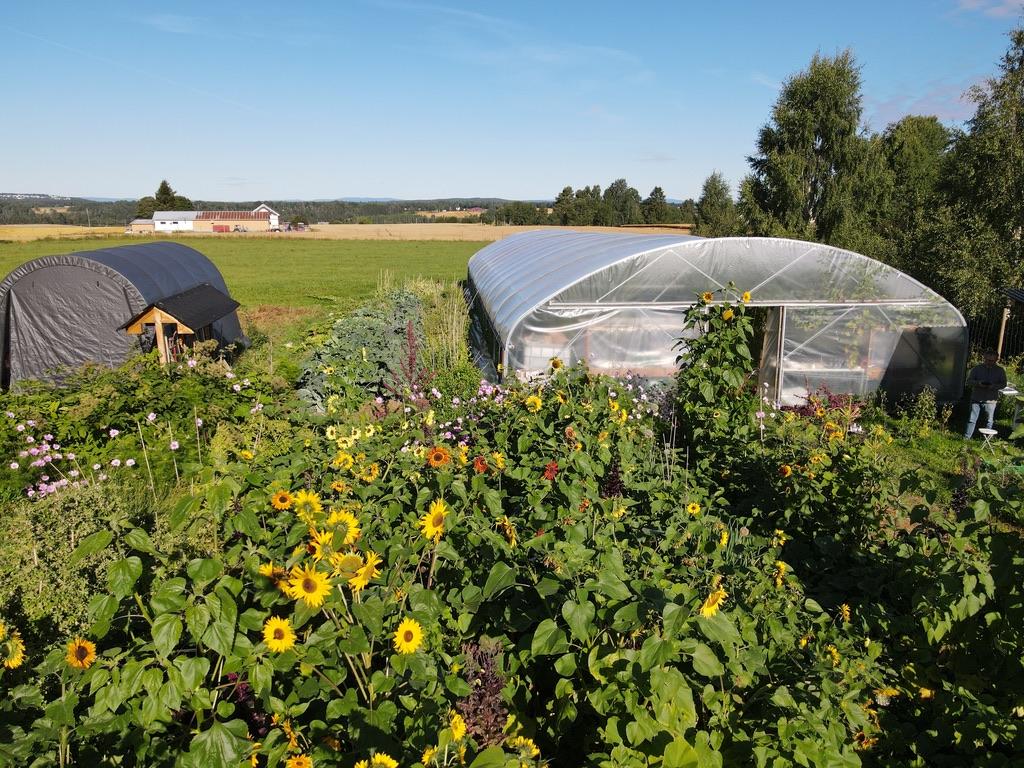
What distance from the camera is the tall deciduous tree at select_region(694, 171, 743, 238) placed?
3148 centimetres

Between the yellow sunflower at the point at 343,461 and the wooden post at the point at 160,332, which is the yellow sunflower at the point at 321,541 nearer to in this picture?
the yellow sunflower at the point at 343,461

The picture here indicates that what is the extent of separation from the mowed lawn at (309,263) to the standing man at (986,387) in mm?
15214

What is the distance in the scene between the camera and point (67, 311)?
35.3 ft

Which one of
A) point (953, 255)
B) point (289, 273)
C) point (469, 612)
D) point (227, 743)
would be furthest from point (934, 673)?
point (289, 273)

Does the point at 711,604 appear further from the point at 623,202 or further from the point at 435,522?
the point at 623,202

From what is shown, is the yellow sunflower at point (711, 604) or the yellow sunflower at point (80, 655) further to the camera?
the yellow sunflower at point (711, 604)

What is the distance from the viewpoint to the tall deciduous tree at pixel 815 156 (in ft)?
79.9

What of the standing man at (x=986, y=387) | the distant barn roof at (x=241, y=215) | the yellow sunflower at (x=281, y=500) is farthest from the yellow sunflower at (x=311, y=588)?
the distant barn roof at (x=241, y=215)

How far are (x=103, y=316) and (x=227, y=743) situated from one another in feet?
36.8

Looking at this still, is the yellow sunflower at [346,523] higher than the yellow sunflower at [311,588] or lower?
higher

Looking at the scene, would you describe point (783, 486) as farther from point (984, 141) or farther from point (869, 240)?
point (869, 240)

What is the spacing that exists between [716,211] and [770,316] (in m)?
28.4

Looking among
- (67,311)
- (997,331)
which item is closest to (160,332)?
(67,311)

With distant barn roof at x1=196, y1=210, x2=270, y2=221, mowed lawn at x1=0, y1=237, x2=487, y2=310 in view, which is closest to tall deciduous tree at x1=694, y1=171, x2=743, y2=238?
mowed lawn at x1=0, y1=237, x2=487, y2=310
